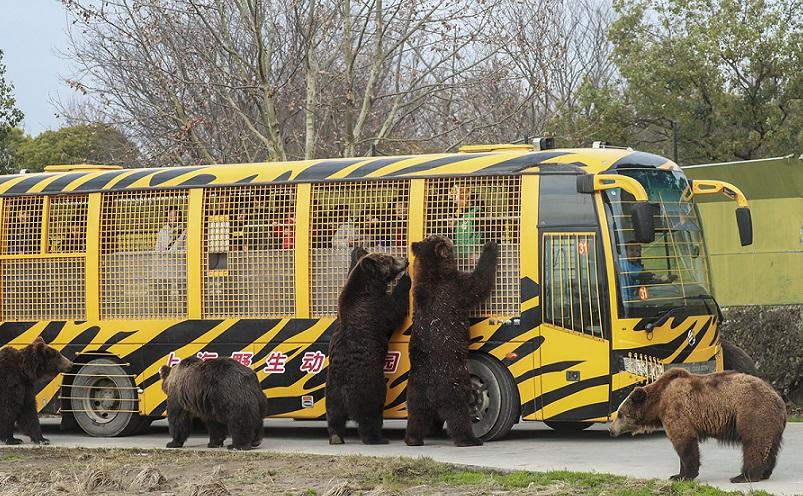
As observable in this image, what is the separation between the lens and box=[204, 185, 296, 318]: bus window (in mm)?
14633

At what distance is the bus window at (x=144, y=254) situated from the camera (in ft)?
49.9

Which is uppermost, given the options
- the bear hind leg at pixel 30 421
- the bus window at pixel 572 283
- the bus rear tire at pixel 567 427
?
the bus window at pixel 572 283

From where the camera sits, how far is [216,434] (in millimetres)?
13891

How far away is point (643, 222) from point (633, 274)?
2.11ft

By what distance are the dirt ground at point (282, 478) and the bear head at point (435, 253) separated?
229 centimetres

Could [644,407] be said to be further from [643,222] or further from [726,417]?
[643,222]

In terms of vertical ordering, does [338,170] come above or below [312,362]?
above

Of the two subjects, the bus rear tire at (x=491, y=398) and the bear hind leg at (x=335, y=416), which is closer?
the bus rear tire at (x=491, y=398)

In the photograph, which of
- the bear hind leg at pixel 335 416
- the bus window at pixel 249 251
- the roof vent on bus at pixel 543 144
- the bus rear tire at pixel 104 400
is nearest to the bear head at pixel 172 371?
the bus window at pixel 249 251

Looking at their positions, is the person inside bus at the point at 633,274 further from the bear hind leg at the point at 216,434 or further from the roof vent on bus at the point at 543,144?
the bear hind leg at the point at 216,434

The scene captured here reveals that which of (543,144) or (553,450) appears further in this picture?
(543,144)

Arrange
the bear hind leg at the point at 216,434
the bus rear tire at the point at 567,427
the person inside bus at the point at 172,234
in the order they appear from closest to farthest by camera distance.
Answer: the bear hind leg at the point at 216,434, the bus rear tire at the point at 567,427, the person inside bus at the point at 172,234

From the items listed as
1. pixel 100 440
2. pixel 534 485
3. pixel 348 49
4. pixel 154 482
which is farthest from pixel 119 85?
pixel 534 485

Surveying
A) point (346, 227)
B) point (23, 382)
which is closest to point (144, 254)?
point (23, 382)
